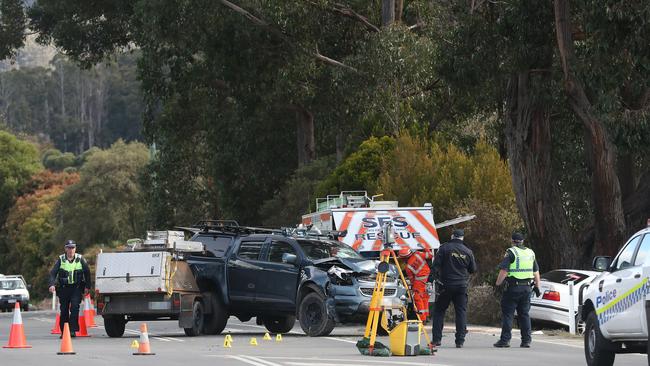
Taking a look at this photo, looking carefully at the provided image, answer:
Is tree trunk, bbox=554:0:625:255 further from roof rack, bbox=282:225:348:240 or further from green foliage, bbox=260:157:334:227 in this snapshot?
green foliage, bbox=260:157:334:227

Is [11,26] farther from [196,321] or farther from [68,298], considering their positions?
[68,298]

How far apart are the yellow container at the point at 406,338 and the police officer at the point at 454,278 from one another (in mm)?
1574

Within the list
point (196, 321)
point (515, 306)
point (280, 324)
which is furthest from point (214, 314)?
point (515, 306)

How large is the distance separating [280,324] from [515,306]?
22.6ft

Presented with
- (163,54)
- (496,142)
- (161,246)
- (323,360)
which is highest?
(163,54)

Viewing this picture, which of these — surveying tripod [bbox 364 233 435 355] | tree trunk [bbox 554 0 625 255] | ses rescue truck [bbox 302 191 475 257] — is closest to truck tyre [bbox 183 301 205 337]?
ses rescue truck [bbox 302 191 475 257]

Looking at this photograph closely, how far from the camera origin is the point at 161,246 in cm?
2550

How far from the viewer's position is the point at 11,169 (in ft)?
367

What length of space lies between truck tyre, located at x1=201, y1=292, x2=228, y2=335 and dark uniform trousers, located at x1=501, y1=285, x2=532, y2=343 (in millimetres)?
6514

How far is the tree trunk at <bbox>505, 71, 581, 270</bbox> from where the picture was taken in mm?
32688

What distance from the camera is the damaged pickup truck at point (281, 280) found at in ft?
80.0

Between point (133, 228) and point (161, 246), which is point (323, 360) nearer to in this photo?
point (161, 246)

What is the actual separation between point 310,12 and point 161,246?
18621 mm

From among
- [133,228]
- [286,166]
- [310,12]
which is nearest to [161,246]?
[310,12]
